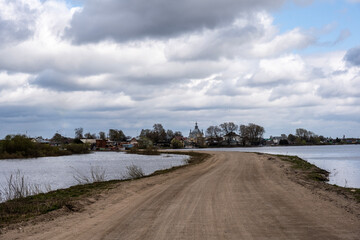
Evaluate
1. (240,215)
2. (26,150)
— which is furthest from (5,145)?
(240,215)

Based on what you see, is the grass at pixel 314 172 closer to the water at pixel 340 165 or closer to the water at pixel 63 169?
the water at pixel 340 165

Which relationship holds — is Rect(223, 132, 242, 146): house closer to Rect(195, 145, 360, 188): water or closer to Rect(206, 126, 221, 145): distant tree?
Rect(206, 126, 221, 145): distant tree

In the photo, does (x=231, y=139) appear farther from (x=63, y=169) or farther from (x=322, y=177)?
(x=322, y=177)

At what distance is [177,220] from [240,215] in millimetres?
1953

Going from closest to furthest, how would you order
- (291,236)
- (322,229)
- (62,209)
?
(291,236) → (322,229) → (62,209)

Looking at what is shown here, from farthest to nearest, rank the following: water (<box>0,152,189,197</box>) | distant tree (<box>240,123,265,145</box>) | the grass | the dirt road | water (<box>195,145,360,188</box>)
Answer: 1. distant tree (<box>240,123,265,145</box>)
2. water (<box>0,152,189,197</box>)
3. water (<box>195,145,360,188</box>)
4. the grass
5. the dirt road

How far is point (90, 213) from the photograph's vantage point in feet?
41.4

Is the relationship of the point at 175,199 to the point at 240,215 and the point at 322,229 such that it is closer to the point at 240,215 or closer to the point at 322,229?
the point at 240,215

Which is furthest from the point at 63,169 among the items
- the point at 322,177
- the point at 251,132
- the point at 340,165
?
the point at 251,132

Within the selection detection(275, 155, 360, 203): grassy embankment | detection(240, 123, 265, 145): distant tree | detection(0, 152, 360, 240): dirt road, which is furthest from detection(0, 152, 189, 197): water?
detection(240, 123, 265, 145): distant tree

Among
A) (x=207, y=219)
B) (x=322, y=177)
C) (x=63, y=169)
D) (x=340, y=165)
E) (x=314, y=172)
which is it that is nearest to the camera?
(x=207, y=219)

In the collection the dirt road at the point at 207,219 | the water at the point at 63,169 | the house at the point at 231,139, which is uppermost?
the house at the point at 231,139

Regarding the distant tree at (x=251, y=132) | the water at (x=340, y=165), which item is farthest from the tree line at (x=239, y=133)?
the water at (x=340, y=165)

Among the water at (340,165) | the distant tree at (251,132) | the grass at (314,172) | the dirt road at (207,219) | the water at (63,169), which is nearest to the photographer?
the dirt road at (207,219)
